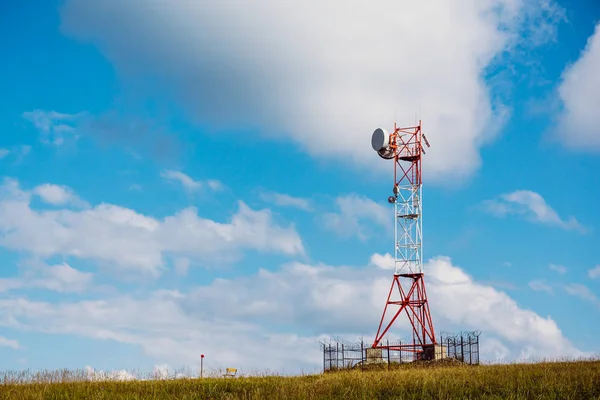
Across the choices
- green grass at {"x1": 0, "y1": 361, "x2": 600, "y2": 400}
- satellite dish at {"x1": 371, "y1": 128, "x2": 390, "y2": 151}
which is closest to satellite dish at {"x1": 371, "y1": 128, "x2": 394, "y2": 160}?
satellite dish at {"x1": 371, "y1": 128, "x2": 390, "y2": 151}

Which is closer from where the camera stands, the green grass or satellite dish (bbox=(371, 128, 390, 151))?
the green grass

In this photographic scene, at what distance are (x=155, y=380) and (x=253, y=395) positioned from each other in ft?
22.8

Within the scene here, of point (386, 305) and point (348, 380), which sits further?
point (386, 305)

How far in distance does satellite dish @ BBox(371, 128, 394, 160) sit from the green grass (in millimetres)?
22579

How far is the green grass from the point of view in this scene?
23422 millimetres

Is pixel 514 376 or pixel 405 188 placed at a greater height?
pixel 405 188

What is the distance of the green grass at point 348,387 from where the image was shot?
23.4 metres

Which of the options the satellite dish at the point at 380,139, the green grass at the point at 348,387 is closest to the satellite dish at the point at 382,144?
the satellite dish at the point at 380,139

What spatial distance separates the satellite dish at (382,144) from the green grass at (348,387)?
2258 centimetres

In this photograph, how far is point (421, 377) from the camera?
27172 millimetres

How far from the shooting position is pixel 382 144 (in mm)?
48000

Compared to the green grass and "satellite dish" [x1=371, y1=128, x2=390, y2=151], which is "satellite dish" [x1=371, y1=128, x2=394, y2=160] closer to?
"satellite dish" [x1=371, y1=128, x2=390, y2=151]

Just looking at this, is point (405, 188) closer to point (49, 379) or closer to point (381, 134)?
point (381, 134)

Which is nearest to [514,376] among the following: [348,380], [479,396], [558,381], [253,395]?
[558,381]
